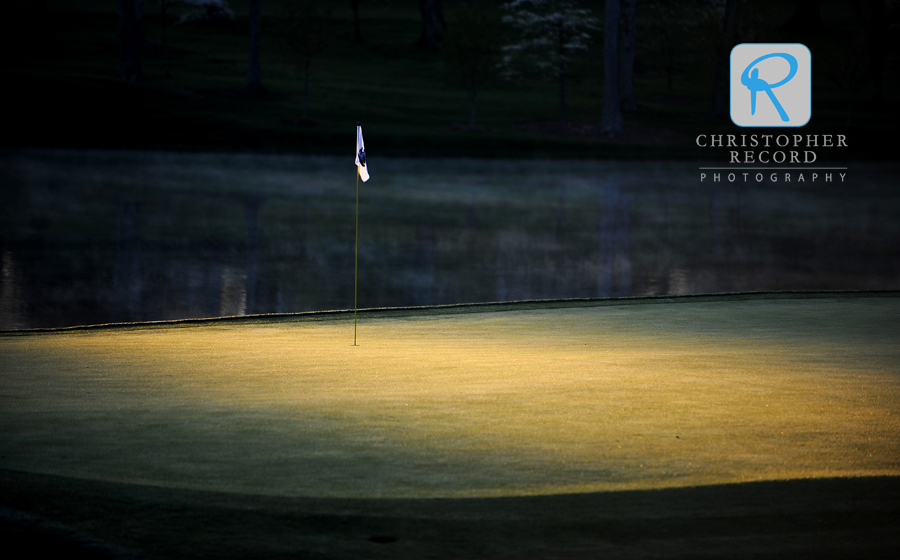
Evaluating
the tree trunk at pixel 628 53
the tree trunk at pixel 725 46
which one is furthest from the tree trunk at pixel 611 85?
the tree trunk at pixel 725 46

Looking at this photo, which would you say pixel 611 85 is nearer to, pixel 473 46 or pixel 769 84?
pixel 473 46

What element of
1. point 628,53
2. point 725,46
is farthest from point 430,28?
point 725,46

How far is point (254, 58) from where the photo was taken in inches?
2093

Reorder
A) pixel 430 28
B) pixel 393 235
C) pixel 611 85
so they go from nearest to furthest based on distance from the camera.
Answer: pixel 393 235
pixel 611 85
pixel 430 28

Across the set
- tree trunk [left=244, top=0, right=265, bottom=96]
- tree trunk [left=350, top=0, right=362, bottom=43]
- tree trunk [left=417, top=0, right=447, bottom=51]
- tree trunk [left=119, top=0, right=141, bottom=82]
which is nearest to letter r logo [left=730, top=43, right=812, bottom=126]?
tree trunk [left=244, top=0, right=265, bottom=96]

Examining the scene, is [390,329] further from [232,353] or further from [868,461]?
[868,461]

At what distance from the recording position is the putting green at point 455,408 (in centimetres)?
489

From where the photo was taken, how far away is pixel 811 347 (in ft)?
28.9

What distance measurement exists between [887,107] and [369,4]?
54427 mm

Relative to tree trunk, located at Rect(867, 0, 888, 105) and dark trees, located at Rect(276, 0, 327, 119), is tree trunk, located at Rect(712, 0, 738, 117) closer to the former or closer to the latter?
tree trunk, located at Rect(867, 0, 888, 105)

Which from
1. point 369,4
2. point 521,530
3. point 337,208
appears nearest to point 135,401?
point 521,530

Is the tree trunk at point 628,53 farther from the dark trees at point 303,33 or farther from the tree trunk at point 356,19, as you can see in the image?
the tree trunk at point 356,19

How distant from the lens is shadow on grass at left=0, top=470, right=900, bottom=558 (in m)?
3.97

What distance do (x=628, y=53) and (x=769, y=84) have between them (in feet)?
65.4
